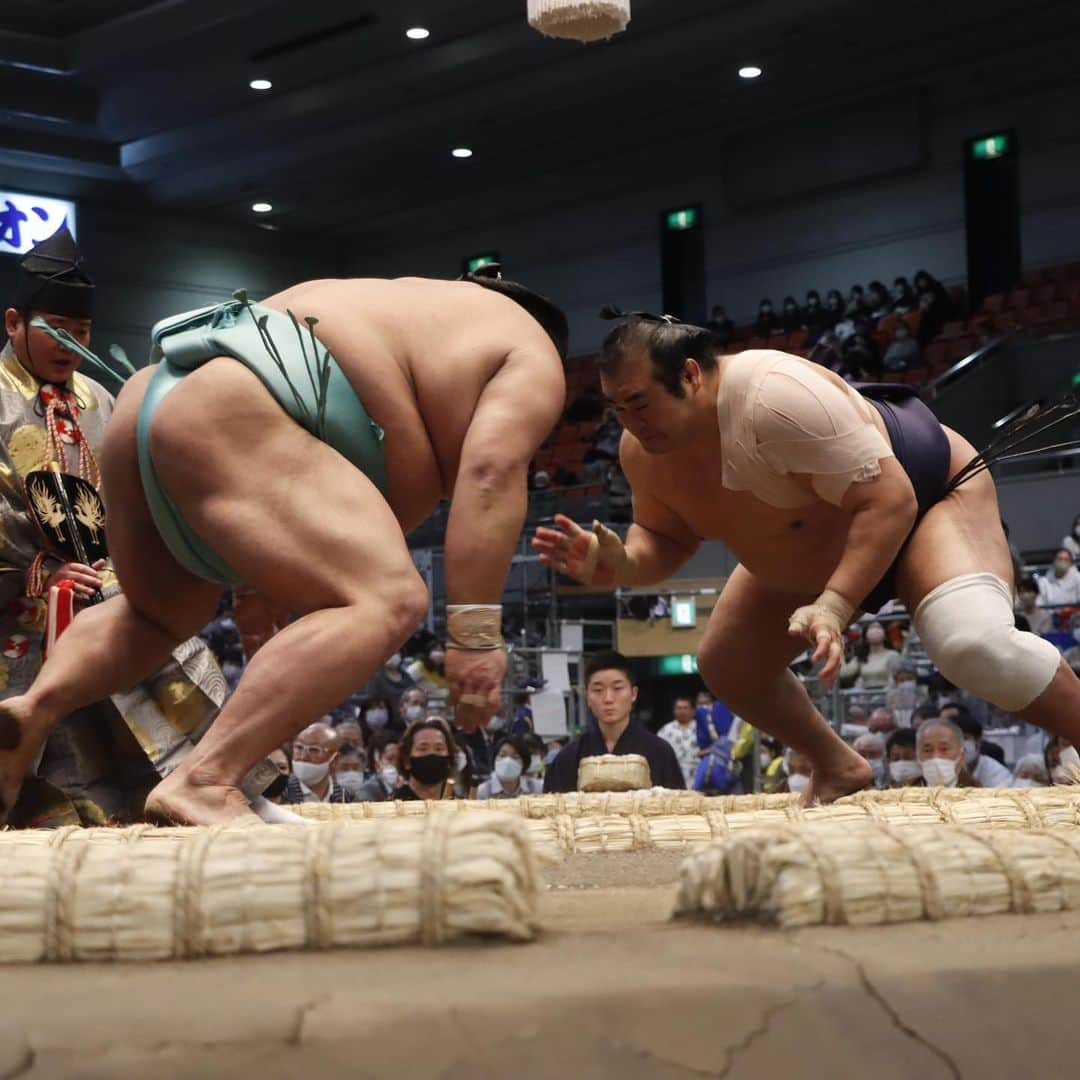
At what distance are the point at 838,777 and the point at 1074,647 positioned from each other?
12.6ft

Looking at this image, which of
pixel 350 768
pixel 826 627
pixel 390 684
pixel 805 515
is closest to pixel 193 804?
pixel 826 627

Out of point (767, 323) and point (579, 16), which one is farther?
point (767, 323)

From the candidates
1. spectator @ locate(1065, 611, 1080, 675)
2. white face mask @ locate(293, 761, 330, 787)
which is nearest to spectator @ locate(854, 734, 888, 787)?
spectator @ locate(1065, 611, 1080, 675)

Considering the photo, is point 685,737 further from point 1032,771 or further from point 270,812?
point 270,812

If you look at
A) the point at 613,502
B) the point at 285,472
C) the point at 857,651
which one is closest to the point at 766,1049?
the point at 285,472

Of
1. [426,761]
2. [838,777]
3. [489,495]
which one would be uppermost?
[489,495]

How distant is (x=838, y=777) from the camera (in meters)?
2.43

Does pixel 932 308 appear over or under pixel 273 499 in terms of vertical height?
over

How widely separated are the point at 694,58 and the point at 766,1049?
34.9 ft

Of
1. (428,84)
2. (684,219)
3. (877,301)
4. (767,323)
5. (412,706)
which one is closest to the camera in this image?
(412,706)

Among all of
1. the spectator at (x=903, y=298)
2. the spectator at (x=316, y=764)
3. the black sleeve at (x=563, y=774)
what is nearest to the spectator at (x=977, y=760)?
the black sleeve at (x=563, y=774)

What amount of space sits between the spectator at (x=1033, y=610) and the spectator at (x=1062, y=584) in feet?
0.90

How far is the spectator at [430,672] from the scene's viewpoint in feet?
25.6

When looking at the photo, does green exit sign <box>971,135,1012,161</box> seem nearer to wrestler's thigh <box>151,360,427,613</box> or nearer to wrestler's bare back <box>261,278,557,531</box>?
wrestler's bare back <box>261,278,557,531</box>
